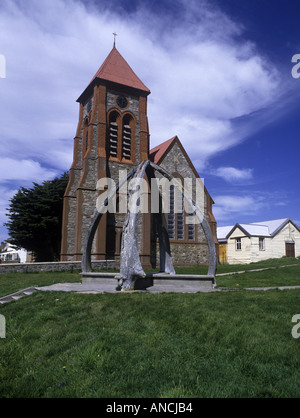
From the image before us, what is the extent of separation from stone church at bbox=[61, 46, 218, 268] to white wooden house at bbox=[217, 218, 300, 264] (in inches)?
272

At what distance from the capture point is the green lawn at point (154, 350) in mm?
3629

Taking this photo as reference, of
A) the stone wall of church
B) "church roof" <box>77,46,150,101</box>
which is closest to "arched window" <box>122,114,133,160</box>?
"church roof" <box>77,46,150,101</box>

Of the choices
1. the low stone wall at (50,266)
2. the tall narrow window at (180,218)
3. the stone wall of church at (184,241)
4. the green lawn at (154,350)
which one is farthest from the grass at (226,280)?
the tall narrow window at (180,218)

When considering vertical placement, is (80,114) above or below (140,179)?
above

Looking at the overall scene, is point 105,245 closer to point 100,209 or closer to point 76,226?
point 76,226

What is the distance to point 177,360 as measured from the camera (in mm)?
4176

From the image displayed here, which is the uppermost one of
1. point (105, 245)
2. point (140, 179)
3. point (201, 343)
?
point (140, 179)

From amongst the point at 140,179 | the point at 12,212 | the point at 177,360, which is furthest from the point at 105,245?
the point at 177,360

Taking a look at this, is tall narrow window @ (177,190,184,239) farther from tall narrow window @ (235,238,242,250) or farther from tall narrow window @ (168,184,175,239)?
tall narrow window @ (235,238,242,250)

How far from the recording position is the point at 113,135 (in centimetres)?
2814

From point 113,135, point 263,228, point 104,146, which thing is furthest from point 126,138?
point 263,228

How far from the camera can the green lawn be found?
363cm

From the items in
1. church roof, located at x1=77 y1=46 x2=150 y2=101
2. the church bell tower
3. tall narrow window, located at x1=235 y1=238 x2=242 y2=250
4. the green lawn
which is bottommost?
the green lawn
